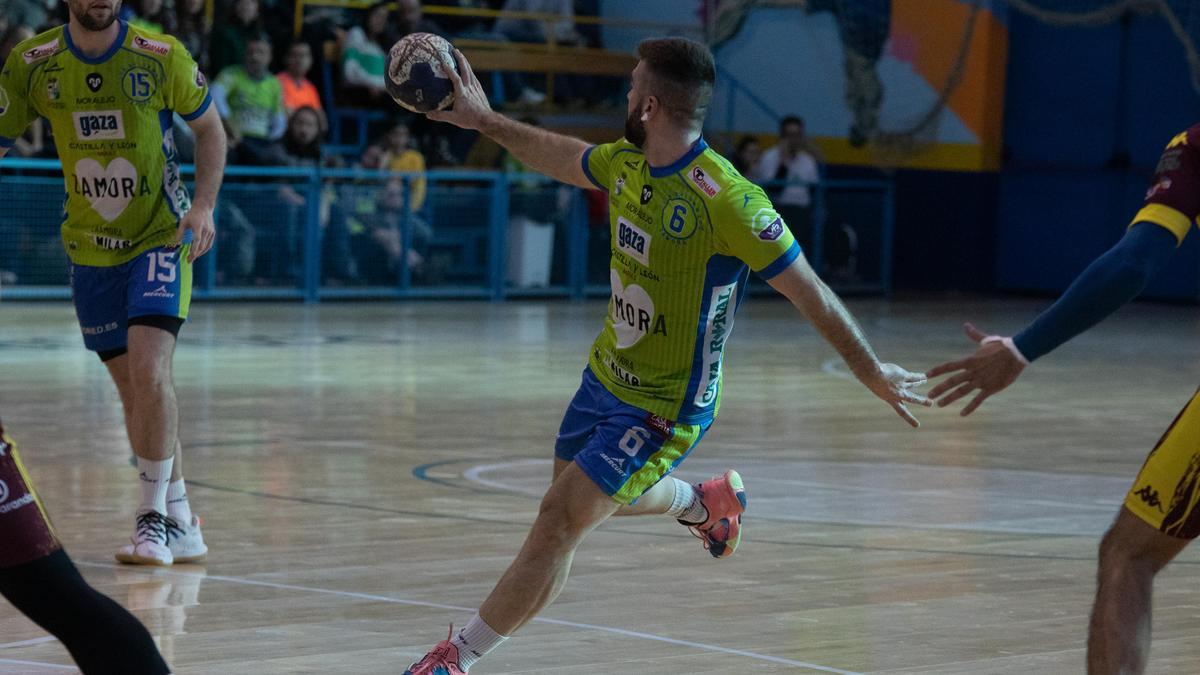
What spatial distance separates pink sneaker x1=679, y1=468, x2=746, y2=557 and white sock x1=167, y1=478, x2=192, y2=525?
2.07 m

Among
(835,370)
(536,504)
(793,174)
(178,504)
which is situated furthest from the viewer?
(793,174)

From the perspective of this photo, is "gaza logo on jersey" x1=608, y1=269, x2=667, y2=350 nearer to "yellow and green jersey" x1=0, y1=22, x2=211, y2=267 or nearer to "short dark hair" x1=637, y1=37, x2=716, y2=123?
"short dark hair" x1=637, y1=37, x2=716, y2=123

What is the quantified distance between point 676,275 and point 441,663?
122 centimetres

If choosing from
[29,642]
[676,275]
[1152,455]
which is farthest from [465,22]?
[1152,455]

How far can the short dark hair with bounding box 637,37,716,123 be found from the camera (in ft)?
17.3

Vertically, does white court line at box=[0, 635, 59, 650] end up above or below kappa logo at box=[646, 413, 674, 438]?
below

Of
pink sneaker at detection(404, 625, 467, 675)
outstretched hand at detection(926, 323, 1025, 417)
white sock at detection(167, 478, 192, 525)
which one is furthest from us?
white sock at detection(167, 478, 192, 525)

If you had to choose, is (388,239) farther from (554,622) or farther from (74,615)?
(74,615)

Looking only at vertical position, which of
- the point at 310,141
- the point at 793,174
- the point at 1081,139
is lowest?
the point at 793,174

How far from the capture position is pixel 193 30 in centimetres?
1983

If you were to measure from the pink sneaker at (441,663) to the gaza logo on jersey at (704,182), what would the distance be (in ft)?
4.55

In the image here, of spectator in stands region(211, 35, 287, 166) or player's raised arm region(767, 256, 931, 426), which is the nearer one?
player's raised arm region(767, 256, 931, 426)

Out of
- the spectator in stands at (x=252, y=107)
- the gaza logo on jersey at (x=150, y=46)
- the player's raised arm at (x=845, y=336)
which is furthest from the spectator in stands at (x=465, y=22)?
the player's raised arm at (x=845, y=336)

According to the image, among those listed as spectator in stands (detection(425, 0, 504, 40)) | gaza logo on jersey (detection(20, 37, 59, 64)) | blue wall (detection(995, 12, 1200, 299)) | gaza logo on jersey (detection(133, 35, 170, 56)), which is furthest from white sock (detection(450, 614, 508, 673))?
spectator in stands (detection(425, 0, 504, 40))
